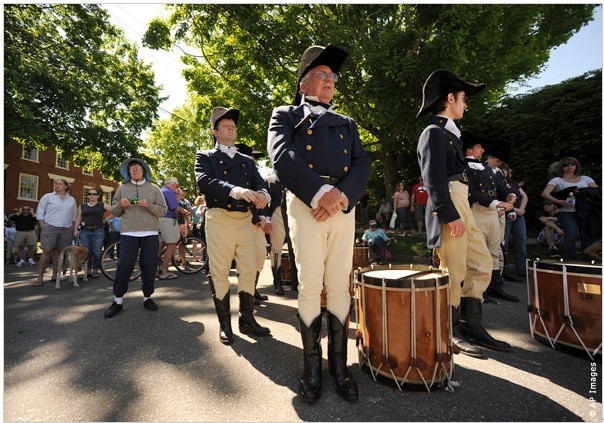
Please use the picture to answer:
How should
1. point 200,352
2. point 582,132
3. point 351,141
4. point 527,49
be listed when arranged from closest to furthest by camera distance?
point 351,141 < point 200,352 < point 582,132 < point 527,49

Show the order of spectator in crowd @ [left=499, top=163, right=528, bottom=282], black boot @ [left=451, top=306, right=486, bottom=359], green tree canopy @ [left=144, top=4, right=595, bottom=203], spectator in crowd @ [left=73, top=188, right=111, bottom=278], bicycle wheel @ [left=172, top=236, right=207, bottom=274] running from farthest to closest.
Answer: green tree canopy @ [left=144, top=4, right=595, bottom=203]
bicycle wheel @ [left=172, top=236, right=207, bottom=274]
spectator in crowd @ [left=73, top=188, right=111, bottom=278]
spectator in crowd @ [left=499, top=163, right=528, bottom=282]
black boot @ [left=451, top=306, right=486, bottom=359]

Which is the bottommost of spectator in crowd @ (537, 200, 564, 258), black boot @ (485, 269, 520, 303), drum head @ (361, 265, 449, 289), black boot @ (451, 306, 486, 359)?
black boot @ (451, 306, 486, 359)

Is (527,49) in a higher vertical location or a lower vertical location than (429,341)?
higher

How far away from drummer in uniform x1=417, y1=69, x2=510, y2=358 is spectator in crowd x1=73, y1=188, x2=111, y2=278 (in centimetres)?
694

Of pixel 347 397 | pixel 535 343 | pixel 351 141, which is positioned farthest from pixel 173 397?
pixel 535 343

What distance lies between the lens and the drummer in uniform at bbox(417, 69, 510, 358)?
9.94 ft

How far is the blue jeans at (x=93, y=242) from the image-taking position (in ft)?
23.9

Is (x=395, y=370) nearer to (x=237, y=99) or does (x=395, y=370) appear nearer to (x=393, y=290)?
(x=393, y=290)

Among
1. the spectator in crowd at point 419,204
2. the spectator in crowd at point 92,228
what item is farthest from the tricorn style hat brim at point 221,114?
the spectator in crowd at point 419,204

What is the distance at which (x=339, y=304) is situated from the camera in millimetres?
2482

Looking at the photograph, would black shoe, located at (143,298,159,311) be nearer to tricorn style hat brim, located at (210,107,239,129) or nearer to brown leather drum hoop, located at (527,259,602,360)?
tricorn style hat brim, located at (210,107,239,129)

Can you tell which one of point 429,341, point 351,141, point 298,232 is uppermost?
point 351,141

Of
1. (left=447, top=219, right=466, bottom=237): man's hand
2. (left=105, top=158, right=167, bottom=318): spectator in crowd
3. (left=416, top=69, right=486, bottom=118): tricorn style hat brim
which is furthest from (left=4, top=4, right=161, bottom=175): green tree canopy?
(left=447, top=219, right=466, bottom=237): man's hand

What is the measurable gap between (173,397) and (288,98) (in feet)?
39.7
